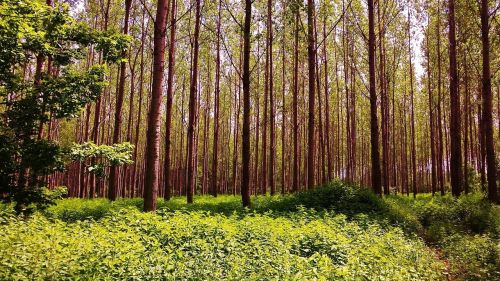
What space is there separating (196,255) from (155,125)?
4.81m

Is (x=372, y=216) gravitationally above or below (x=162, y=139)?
below

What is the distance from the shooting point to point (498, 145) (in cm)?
3825

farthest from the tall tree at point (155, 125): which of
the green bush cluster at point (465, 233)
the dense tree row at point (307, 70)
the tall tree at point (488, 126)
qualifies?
the tall tree at point (488, 126)

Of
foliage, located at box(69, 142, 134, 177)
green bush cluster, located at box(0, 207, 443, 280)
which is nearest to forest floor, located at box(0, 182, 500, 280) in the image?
green bush cluster, located at box(0, 207, 443, 280)

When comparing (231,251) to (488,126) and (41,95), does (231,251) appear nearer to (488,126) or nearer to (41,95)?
(41,95)

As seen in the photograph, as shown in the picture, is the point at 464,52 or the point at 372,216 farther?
the point at 464,52

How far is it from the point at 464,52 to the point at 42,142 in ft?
81.6

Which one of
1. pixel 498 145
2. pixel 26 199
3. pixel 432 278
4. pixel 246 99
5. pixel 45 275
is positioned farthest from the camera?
pixel 498 145

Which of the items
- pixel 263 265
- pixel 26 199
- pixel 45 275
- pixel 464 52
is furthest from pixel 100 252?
pixel 464 52

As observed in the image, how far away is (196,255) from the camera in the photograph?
604cm

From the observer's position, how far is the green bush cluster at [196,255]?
16.5ft

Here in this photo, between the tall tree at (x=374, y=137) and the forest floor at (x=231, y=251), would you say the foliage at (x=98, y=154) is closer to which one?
the forest floor at (x=231, y=251)

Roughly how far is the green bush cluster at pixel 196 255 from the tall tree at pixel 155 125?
1.55 m

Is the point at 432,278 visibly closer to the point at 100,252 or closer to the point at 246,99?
the point at 100,252
